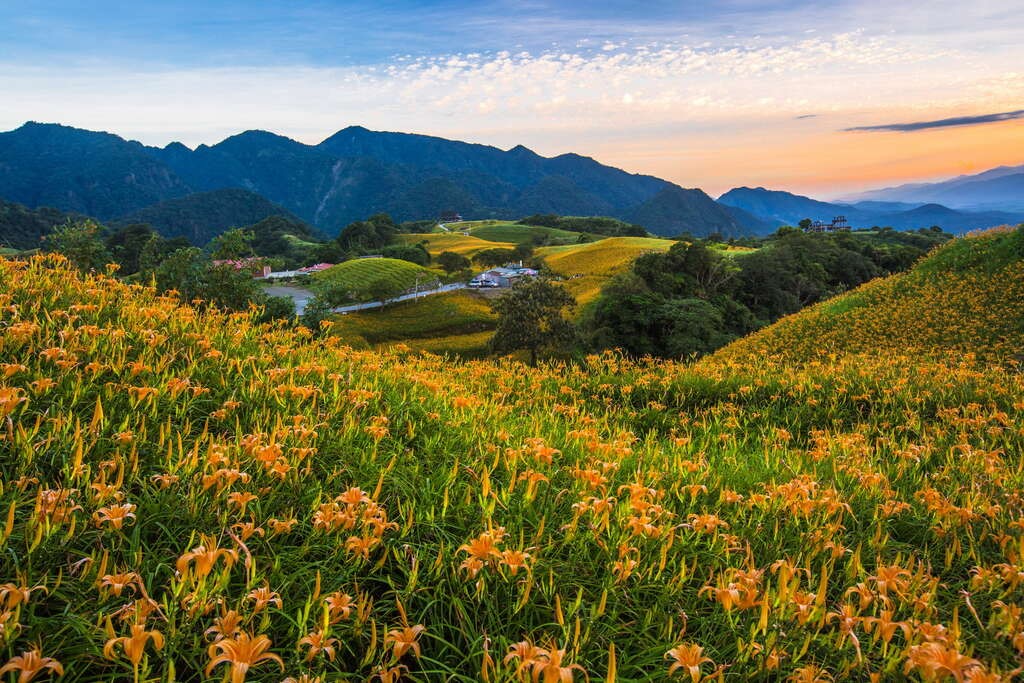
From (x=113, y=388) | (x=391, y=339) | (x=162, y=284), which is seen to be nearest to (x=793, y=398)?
(x=113, y=388)

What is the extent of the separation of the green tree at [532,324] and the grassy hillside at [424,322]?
10933mm

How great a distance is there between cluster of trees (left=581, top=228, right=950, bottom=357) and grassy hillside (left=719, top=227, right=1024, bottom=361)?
3.44 meters

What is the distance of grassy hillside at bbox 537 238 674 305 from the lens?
164 feet

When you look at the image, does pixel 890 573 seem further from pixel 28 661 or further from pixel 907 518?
pixel 28 661

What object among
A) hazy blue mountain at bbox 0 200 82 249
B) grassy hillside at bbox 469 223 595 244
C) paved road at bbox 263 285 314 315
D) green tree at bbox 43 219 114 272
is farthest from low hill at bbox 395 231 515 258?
hazy blue mountain at bbox 0 200 82 249

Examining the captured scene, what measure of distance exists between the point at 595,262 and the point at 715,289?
61.8ft

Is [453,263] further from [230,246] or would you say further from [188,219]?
[188,219]

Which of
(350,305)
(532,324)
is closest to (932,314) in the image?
(532,324)

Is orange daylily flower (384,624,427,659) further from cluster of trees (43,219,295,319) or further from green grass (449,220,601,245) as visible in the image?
green grass (449,220,601,245)

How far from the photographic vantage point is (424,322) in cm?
4212

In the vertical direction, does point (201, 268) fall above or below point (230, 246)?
below

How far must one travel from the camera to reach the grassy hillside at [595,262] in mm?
50094

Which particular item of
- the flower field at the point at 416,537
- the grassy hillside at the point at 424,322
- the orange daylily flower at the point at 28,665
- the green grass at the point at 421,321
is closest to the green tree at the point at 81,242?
the flower field at the point at 416,537

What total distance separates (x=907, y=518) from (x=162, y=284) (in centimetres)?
2205
